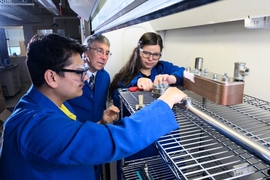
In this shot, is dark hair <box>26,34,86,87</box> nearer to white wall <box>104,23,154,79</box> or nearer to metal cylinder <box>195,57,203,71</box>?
metal cylinder <box>195,57,203,71</box>

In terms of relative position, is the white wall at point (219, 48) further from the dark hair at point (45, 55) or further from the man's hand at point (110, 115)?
the dark hair at point (45, 55)

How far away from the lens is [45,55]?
69cm

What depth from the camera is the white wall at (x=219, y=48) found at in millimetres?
883

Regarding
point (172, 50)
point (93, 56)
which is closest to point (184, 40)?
point (172, 50)

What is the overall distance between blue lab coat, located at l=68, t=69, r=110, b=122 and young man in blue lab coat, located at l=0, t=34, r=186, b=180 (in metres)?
0.62

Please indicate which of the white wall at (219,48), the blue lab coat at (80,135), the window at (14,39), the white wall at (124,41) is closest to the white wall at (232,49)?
the white wall at (219,48)

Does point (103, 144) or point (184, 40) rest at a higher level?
point (184, 40)

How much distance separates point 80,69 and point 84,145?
0.33 metres

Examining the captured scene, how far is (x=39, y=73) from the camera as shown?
0.70 m

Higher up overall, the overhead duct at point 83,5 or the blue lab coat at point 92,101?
the overhead duct at point 83,5

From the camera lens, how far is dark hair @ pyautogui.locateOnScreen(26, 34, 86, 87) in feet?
2.28

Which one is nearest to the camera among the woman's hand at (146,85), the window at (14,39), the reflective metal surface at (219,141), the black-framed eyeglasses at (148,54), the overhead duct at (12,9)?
the reflective metal surface at (219,141)

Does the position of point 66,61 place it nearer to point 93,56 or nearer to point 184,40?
point 93,56

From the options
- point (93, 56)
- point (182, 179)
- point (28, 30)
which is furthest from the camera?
point (28, 30)
